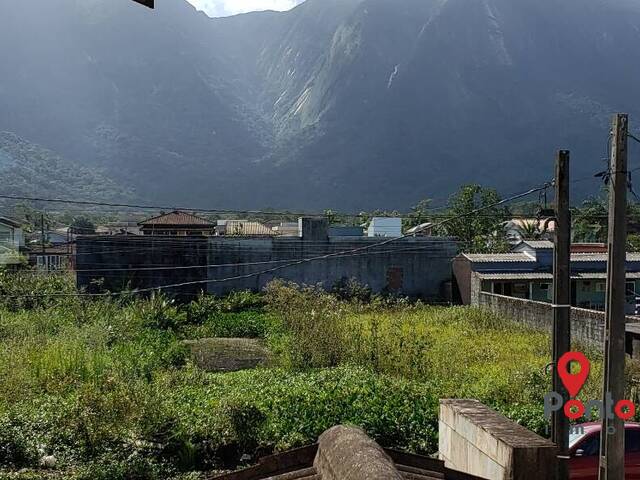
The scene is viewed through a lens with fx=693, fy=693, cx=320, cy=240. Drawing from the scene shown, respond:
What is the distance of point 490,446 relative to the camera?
456 centimetres

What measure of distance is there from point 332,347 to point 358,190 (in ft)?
417

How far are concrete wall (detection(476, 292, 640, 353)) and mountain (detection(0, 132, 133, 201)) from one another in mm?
89941

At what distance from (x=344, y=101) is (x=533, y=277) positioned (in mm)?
141353

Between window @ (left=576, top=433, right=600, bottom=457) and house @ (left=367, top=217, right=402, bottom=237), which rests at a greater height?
house @ (left=367, top=217, right=402, bottom=237)

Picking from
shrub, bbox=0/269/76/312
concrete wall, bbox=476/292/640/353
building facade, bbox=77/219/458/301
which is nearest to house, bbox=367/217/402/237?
building facade, bbox=77/219/458/301

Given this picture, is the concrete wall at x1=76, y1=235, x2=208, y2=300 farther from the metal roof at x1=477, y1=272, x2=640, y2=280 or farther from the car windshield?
the car windshield

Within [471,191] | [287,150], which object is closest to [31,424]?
[471,191]

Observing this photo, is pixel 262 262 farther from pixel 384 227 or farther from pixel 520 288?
pixel 384 227

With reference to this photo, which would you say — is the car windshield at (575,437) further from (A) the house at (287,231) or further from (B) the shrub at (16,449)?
(A) the house at (287,231)

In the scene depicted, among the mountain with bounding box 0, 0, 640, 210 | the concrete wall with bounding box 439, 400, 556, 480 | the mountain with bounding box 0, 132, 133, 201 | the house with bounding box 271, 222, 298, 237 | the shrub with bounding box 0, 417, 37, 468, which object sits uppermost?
the mountain with bounding box 0, 0, 640, 210

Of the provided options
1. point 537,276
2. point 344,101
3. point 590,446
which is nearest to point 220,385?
point 590,446

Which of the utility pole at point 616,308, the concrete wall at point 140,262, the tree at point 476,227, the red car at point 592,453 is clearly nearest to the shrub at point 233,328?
the concrete wall at point 140,262

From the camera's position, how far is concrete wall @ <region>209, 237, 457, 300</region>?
2870 centimetres

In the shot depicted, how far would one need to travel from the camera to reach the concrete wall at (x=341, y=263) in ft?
94.2
